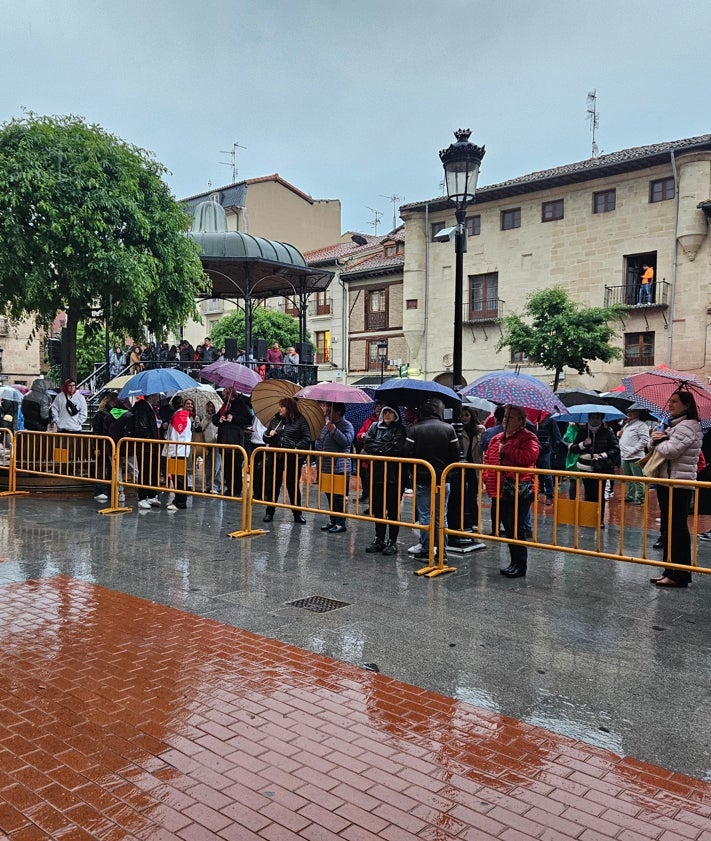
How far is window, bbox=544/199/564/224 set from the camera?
3309 centimetres

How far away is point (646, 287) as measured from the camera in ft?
99.9

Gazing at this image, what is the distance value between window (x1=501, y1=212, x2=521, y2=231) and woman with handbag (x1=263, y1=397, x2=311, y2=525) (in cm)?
2721

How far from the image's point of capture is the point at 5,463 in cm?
1251

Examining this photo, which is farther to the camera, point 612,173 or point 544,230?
point 544,230

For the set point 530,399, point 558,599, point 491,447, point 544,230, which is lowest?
point 558,599

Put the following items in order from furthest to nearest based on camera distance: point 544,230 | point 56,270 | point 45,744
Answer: point 544,230
point 56,270
point 45,744

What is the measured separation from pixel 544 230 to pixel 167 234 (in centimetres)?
2153

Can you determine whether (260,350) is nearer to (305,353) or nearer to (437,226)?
(305,353)

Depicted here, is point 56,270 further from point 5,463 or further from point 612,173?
point 612,173

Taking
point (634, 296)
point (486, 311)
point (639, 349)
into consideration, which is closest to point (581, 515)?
point (639, 349)

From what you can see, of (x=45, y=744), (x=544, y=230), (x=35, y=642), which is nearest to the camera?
(x=45, y=744)

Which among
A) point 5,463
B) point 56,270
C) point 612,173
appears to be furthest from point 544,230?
point 5,463

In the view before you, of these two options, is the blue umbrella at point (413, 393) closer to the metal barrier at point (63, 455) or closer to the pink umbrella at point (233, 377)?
the pink umbrella at point (233, 377)

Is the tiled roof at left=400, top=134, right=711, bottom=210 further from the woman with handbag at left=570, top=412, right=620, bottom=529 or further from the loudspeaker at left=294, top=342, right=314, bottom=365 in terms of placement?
the woman with handbag at left=570, top=412, right=620, bottom=529
